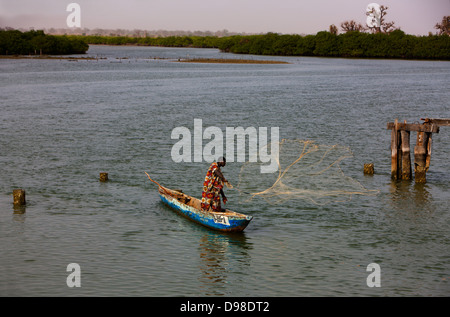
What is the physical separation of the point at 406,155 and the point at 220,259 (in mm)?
15363

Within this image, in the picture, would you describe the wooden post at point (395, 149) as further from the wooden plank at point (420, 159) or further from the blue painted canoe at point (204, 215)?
the blue painted canoe at point (204, 215)

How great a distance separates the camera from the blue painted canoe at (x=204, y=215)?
74.2 ft

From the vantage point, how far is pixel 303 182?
1281 inches

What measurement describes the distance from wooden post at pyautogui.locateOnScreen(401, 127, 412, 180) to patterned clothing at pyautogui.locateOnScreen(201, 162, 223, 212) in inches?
502

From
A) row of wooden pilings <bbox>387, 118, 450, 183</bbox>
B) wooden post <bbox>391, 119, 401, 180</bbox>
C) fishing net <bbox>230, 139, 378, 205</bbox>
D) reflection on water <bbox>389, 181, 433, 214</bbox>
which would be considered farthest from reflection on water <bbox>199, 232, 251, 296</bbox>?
row of wooden pilings <bbox>387, 118, 450, 183</bbox>

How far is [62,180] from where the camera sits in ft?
106

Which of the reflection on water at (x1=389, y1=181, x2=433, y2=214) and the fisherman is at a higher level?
the fisherman

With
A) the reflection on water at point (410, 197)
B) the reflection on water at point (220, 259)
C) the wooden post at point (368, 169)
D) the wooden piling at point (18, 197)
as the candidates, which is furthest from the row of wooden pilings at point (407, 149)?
the wooden piling at point (18, 197)

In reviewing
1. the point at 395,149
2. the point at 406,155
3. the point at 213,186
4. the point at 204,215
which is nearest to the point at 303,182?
the point at 395,149

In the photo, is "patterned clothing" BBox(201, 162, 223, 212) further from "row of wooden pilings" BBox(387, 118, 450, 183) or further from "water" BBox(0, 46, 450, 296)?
"row of wooden pilings" BBox(387, 118, 450, 183)

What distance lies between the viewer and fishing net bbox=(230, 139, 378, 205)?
29.1 metres

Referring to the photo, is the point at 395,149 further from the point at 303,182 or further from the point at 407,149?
the point at 303,182

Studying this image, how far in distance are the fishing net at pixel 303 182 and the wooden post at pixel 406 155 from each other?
108 inches

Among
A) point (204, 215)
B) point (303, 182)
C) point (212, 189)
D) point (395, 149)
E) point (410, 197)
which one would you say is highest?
point (395, 149)
